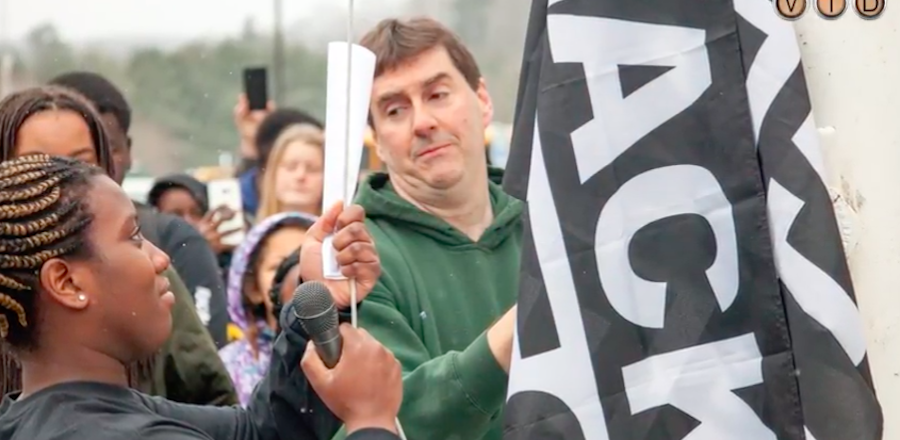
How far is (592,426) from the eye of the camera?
91.5 inches

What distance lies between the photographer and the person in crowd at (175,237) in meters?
4.50

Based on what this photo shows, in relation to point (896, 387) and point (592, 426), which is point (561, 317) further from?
point (896, 387)

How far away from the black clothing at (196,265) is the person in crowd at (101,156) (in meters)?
0.82

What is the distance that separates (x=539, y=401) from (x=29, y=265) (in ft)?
2.58

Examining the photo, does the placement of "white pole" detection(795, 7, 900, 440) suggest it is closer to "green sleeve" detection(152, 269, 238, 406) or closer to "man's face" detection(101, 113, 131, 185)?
"green sleeve" detection(152, 269, 238, 406)

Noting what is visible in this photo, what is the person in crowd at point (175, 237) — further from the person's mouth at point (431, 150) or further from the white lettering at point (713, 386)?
the white lettering at point (713, 386)

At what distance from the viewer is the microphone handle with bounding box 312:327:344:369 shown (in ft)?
7.48

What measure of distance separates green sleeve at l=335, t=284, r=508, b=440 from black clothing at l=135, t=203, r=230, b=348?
1845mm

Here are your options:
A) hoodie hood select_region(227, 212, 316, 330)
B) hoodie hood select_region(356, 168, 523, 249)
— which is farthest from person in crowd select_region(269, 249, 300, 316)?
hoodie hood select_region(356, 168, 523, 249)

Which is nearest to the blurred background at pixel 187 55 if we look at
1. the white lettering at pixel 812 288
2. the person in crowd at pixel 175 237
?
the person in crowd at pixel 175 237

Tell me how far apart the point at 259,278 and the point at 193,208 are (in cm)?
146

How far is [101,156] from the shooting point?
3.64 meters

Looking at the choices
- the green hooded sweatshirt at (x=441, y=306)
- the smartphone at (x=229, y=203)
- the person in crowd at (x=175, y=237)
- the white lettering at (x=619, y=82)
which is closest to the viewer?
the white lettering at (x=619, y=82)

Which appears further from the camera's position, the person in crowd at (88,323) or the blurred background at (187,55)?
the blurred background at (187,55)
